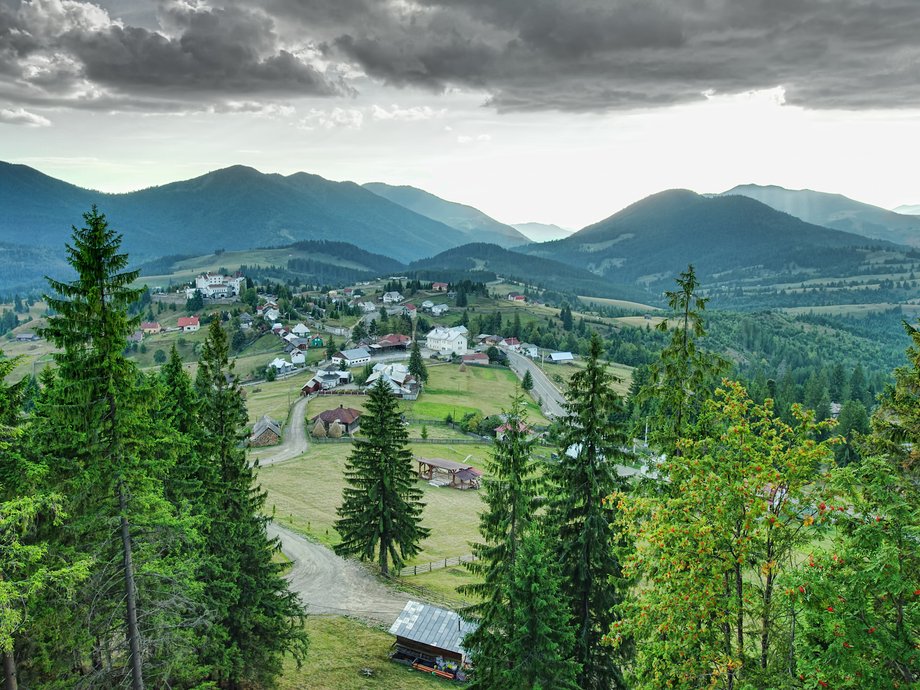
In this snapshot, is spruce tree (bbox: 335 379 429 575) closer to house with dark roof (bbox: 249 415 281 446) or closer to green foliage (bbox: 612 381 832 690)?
green foliage (bbox: 612 381 832 690)

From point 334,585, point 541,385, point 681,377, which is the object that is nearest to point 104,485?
point 681,377

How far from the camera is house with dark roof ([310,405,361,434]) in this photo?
291ft

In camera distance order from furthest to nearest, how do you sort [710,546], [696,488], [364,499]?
[364,499]
[696,488]
[710,546]

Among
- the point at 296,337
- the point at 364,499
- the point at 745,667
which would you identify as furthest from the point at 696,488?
the point at 296,337

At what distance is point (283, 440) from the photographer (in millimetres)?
84688

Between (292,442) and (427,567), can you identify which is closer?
(427,567)

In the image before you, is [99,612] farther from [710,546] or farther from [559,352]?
[559,352]

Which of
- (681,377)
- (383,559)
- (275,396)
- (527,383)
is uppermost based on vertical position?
(681,377)

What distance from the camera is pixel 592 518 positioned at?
69.7ft

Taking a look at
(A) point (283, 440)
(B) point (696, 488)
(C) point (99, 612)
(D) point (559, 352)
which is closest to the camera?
(B) point (696, 488)

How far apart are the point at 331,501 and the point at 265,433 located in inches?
1132

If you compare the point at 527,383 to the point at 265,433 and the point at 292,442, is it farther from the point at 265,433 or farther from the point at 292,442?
the point at 265,433

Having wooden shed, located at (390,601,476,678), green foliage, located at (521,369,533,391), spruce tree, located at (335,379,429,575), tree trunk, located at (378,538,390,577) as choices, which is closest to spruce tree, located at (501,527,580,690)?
wooden shed, located at (390,601,476,678)

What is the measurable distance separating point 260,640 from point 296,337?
149m
